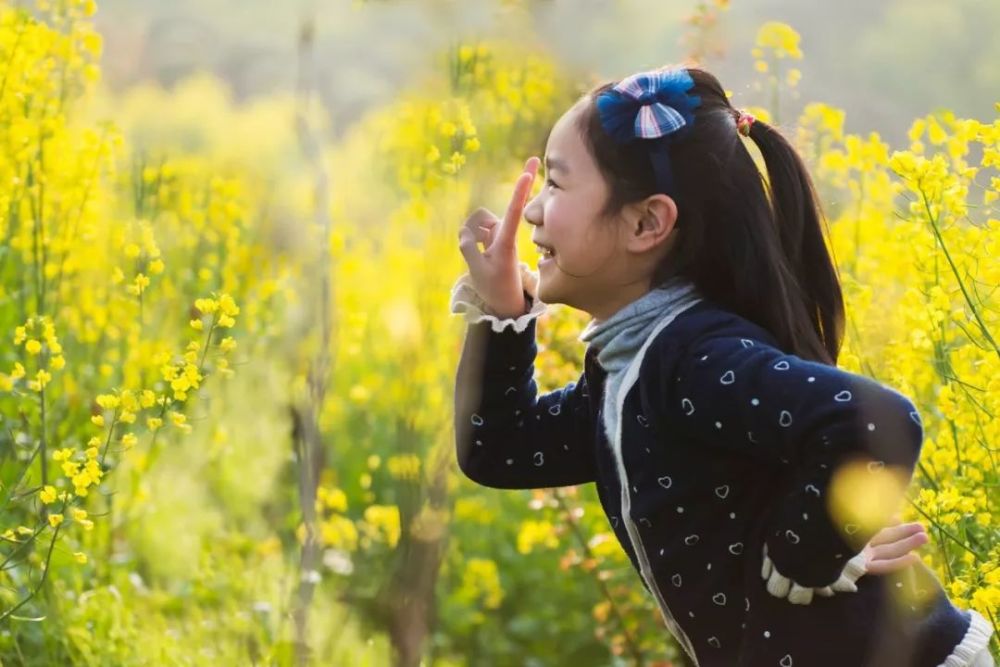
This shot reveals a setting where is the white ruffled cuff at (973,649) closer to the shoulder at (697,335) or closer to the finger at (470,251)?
the shoulder at (697,335)

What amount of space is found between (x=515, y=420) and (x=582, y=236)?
1.22ft

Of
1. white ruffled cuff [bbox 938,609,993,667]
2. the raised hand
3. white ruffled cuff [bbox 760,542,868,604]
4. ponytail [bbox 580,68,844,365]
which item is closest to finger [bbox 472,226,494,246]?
the raised hand

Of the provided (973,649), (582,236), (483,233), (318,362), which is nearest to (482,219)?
(483,233)

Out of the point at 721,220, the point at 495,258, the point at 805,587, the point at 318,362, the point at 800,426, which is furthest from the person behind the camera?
the point at 495,258

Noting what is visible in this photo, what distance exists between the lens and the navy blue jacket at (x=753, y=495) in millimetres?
1814

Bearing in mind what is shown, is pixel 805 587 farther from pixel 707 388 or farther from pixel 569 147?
pixel 569 147

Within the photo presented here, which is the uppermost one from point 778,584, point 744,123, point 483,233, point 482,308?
point 744,123

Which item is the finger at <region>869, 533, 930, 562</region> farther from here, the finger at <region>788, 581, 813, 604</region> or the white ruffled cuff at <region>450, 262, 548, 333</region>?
the white ruffled cuff at <region>450, 262, 548, 333</region>

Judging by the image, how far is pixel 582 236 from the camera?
2131 mm

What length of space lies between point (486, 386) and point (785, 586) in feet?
2.05

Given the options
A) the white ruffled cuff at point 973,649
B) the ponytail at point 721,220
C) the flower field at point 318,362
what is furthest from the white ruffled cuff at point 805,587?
the flower field at point 318,362

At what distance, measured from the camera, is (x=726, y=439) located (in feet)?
6.33

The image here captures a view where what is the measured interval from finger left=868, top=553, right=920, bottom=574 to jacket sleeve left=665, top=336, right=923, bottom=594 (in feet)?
0.17

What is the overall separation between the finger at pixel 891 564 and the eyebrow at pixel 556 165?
0.69m
